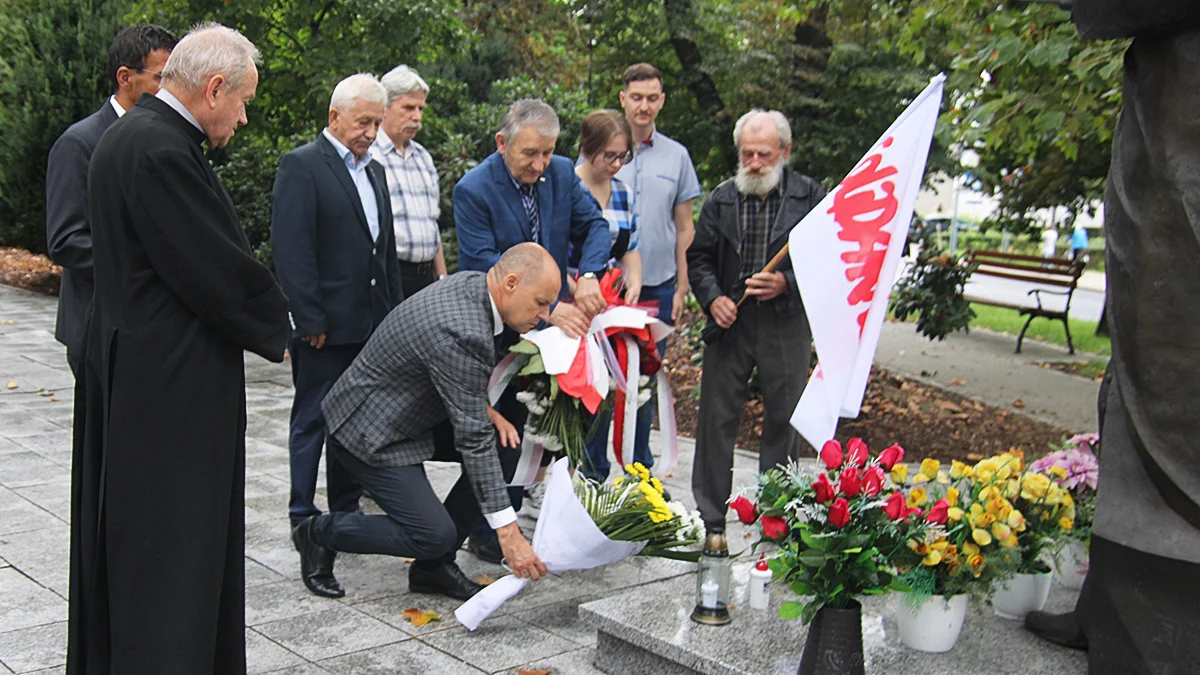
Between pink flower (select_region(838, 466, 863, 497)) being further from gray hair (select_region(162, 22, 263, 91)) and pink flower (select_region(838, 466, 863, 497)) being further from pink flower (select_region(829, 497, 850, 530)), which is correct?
gray hair (select_region(162, 22, 263, 91))

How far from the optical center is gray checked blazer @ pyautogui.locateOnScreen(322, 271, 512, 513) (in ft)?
14.2

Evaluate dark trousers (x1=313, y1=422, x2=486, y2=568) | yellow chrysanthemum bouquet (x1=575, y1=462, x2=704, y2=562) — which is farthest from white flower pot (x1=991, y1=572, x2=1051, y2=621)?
dark trousers (x1=313, y1=422, x2=486, y2=568)

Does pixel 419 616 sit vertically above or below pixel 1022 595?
below

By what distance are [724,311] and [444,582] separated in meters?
1.74

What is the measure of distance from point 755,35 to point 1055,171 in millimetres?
2703

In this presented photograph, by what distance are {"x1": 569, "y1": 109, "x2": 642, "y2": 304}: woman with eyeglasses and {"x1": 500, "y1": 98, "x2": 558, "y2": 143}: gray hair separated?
568 millimetres

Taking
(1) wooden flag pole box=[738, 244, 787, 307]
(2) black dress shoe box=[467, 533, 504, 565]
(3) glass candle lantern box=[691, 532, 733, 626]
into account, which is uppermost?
(1) wooden flag pole box=[738, 244, 787, 307]

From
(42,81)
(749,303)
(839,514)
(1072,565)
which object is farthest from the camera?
(42,81)

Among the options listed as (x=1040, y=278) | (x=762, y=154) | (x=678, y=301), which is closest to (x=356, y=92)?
(x=762, y=154)

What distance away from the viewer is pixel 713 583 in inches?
169

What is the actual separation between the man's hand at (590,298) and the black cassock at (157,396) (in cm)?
194

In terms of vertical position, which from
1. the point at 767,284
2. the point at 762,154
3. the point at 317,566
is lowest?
the point at 317,566

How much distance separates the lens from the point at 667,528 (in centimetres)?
488

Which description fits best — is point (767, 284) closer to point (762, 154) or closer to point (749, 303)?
point (749, 303)
